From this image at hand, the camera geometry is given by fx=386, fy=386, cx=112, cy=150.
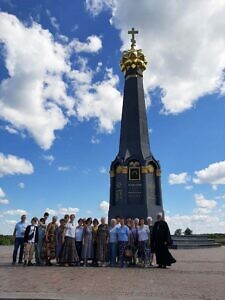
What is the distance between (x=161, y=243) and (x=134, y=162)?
12847mm

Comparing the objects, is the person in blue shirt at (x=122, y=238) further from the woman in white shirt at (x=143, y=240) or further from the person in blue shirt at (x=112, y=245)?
the woman in white shirt at (x=143, y=240)

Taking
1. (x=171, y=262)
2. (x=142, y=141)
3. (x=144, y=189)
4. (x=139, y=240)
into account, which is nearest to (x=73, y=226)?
(x=139, y=240)

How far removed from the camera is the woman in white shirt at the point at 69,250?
12.5 meters

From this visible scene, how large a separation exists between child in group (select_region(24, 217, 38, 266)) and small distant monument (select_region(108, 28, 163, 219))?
38.4 ft

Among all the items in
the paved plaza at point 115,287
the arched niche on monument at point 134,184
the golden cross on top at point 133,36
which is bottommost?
the paved plaza at point 115,287

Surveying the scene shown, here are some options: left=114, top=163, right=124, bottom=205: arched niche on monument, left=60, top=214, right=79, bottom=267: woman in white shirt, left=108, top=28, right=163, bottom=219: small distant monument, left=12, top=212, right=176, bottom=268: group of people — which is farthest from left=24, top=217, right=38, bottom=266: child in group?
left=114, top=163, right=124, bottom=205: arched niche on monument

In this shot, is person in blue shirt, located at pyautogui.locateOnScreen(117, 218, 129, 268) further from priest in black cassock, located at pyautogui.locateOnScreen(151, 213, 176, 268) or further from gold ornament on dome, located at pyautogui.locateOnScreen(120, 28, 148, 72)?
gold ornament on dome, located at pyautogui.locateOnScreen(120, 28, 148, 72)

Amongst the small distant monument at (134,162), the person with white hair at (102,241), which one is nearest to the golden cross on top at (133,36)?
the small distant monument at (134,162)

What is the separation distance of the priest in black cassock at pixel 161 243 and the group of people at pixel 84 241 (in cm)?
3

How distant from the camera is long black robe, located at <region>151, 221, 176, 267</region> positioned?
12.0 metres

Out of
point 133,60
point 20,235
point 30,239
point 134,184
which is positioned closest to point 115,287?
point 30,239

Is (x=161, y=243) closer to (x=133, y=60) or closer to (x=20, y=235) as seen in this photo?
(x=20, y=235)

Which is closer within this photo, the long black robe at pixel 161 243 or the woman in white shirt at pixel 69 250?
the long black robe at pixel 161 243

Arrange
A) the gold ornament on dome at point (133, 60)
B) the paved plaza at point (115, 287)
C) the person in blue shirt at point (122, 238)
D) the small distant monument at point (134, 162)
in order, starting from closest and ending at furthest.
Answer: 1. the paved plaza at point (115, 287)
2. the person in blue shirt at point (122, 238)
3. the small distant monument at point (134, 162)
4. the gold ornament on dome at point (133, 60)
